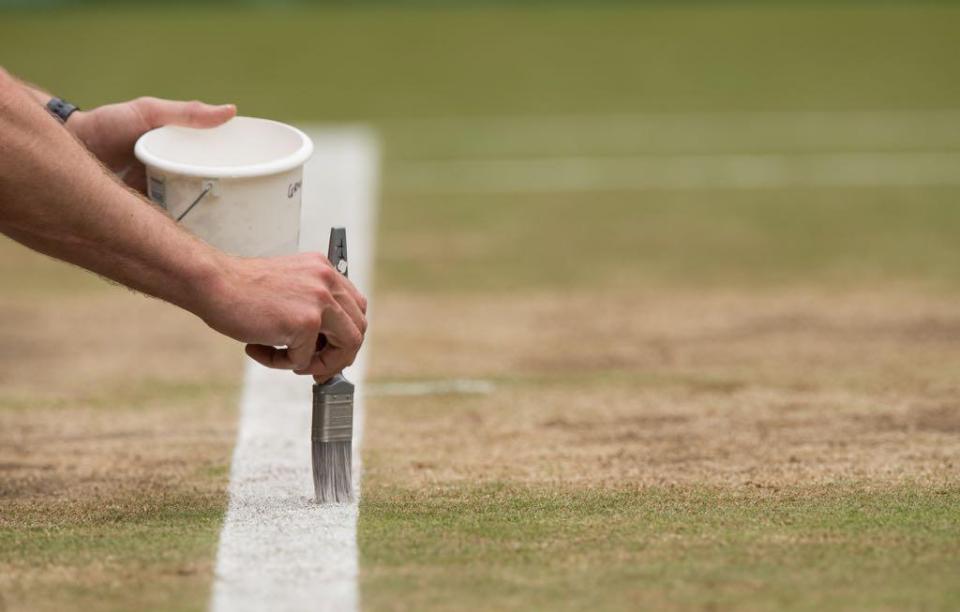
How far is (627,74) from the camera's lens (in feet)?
35.0

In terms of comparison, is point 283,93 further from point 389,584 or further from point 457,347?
point 389,584

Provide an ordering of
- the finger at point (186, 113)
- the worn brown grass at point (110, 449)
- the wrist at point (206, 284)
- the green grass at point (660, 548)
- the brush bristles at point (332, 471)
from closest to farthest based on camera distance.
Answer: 1. the green grass at point (660, 548)
2. the worn brown grass at point (110, 449)
3. the wrist at point (206, 284)
4. the brush bristles at point (332, 471)
5. the finger at point (186, 113)

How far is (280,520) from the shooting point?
3.17 metres

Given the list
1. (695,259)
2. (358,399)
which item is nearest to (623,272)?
(695,259)

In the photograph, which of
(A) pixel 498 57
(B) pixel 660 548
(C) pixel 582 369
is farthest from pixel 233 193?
(A) pixel 498 57

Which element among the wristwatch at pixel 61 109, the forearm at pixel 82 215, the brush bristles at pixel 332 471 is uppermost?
the wristwatch at pixel 61 109

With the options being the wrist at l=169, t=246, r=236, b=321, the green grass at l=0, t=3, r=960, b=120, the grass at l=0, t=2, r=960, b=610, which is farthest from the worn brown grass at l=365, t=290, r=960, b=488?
the green grass at l=0, t=3, r=960, b=120

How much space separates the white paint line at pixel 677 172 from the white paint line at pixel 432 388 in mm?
3074

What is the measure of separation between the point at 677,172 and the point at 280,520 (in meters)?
5.15

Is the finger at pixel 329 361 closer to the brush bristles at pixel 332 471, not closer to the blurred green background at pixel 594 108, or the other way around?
the brush bristles at pixel 332 471

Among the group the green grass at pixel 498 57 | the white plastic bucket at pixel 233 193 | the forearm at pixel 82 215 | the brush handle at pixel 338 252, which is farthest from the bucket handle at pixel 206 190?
the green grass at pixel 498 57

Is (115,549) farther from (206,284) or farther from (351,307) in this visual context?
(351,307)

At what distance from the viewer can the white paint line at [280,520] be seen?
2.69 m

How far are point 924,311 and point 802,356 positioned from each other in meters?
0.81
